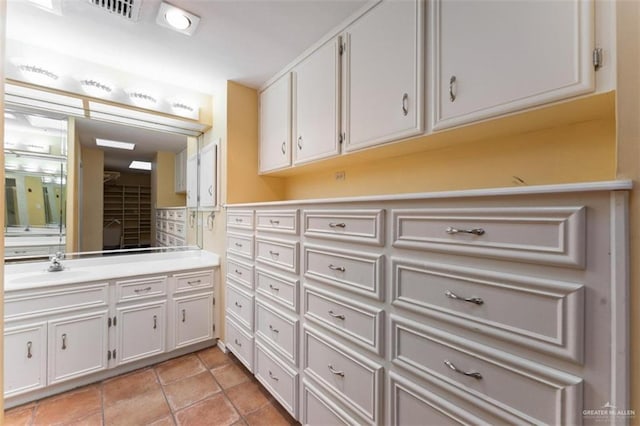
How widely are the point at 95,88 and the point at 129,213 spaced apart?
1.08 m

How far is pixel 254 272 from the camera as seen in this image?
1.95 meters

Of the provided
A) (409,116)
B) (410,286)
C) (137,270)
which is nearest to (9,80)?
(137,270)

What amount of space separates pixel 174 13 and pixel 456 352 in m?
2.20

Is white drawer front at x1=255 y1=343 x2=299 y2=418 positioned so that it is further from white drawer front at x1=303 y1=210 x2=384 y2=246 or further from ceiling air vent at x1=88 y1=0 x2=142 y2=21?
ceiling air vent at x1=88 y1=0 x2=142 y2=21

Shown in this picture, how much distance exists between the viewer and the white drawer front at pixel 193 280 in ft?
7.43

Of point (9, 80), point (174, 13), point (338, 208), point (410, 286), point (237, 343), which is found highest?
point (174, 13)

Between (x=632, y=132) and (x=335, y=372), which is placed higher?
(x=632, y=132)

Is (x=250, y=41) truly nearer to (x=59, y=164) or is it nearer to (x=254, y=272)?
(x=254, y=272)

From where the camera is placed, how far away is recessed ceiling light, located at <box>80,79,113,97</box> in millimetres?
2021

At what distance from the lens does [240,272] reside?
213 centimetres

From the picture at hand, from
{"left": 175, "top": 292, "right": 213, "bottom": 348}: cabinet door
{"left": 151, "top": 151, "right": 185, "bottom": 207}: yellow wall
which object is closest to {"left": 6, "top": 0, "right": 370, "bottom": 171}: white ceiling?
{"left": 151, "top": 151, "right": 185, "bottom": 207}: yellow wall

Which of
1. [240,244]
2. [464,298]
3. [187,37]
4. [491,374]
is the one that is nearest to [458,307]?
[464,298]

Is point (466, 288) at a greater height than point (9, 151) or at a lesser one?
lesser

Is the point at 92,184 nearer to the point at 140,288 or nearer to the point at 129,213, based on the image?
the point at 129,213
